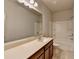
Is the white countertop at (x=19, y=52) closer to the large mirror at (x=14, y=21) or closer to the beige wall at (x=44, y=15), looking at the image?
the large mirror at (x=14, y=21)

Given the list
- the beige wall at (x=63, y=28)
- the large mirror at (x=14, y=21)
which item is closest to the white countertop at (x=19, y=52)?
the large mirror at (x=14, y=21)

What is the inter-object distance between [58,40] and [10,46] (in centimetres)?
431

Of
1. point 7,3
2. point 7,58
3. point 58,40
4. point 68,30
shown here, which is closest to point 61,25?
point 68,30

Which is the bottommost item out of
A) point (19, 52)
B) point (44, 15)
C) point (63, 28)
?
point (19, 52)

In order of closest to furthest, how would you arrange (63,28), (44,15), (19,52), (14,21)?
1. (19,52)
2. (14,21)
3. (44,15)
4. (63,28)

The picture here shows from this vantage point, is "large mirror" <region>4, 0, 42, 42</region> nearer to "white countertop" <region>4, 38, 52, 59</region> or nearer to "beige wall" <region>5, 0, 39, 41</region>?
"beige wall" <region>5, 0, 39, 41</region>

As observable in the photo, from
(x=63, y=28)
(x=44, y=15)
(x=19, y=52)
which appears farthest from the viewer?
(x=63, y=28)

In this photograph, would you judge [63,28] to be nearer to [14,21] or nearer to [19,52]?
[14,21]

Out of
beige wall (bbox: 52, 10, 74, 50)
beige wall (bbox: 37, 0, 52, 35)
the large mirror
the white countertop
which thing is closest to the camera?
the white countertop

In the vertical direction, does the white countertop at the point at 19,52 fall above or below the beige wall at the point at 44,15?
below

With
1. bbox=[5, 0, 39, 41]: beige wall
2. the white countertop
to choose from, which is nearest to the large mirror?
bbox=[5, 0, 39, 41]: beige wall

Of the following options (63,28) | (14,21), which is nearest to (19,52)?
(14,21)

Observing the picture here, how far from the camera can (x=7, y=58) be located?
113 centimetres
